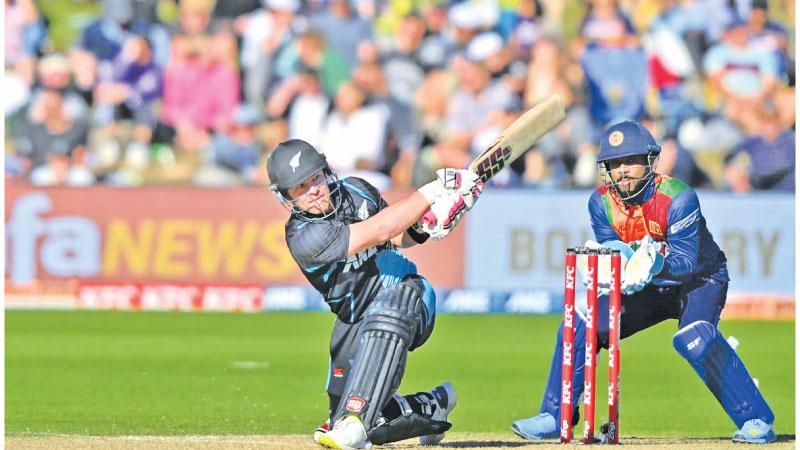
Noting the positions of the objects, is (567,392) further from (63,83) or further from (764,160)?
(63,83)

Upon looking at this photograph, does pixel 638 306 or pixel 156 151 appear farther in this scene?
pixel 156 151

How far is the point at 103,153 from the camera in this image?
17.3m

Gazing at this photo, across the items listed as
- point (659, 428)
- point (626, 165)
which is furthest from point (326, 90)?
point (626, 165)

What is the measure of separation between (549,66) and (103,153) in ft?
16.8

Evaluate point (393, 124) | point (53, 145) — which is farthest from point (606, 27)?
point (53, 145)

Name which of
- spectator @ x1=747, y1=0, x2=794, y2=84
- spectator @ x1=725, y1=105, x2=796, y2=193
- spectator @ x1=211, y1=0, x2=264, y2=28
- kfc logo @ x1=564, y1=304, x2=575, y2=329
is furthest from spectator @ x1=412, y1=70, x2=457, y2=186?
kfc logo @ x1=564, y1=304, x2=575, y2=329

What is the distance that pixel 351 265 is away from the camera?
7.43 meters

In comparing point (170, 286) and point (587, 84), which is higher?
point (587, 84)

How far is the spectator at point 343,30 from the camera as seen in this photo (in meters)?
18.0

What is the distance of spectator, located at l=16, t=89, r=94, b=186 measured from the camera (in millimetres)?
17078

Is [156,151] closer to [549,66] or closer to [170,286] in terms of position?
[170,286]

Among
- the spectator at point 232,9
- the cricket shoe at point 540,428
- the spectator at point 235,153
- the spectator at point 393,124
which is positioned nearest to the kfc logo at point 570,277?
the cricket shoe at point 540,428

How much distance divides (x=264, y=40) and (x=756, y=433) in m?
11.2

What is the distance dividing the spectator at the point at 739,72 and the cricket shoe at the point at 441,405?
1059 cm
